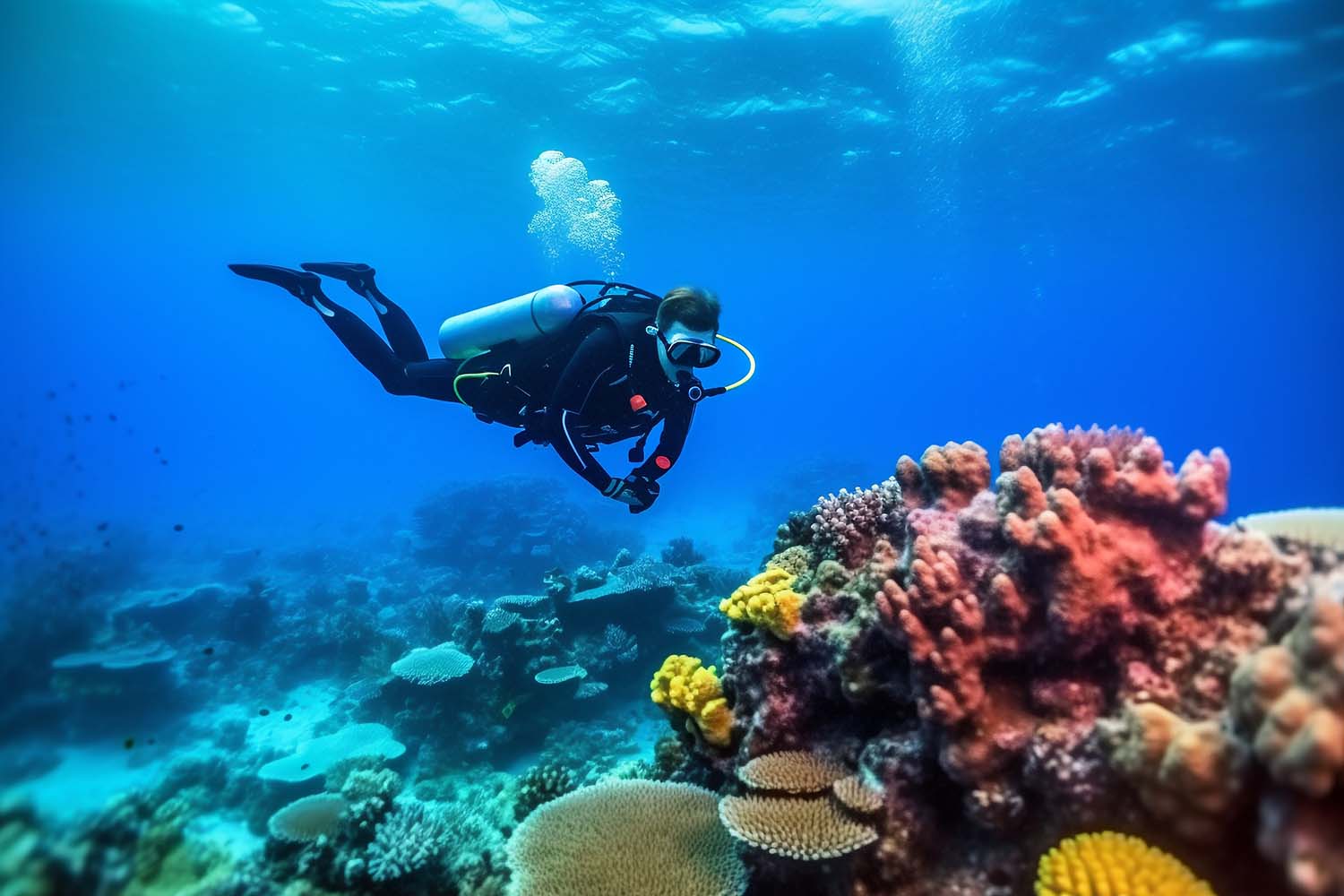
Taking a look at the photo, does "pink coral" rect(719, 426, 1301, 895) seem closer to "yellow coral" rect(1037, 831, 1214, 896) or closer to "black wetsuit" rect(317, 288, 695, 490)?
"yellow coral" rect(1037, 831, 1214, 896)

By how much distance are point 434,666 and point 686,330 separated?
7123 mm

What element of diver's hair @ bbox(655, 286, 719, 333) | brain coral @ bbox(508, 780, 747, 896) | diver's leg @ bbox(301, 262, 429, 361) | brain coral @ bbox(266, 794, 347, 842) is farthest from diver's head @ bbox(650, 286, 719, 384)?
diver's leg @ bbox(301, 262, 429, 361)

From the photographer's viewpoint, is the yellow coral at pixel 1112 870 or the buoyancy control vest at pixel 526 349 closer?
the yellow coral at pixel 1112 870

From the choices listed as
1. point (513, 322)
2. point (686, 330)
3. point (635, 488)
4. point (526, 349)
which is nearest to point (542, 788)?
point (635, 488)

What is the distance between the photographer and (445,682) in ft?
31.6

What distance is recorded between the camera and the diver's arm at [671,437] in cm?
658

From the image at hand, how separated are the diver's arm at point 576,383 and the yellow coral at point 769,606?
278cm

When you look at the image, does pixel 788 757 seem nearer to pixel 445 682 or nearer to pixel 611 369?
pixel 611 369

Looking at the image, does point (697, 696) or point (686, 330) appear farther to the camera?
point (686, 330)

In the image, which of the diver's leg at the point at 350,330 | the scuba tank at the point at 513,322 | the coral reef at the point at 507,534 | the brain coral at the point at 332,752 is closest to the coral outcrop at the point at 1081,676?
the scuba tank at the point at 513,322

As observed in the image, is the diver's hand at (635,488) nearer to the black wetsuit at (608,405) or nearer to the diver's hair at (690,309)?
the black wetsuit at (608,405)

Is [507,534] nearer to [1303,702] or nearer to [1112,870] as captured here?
[1112,870]

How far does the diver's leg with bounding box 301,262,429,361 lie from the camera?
9680 millimetres

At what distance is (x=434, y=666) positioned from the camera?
31.9ft
